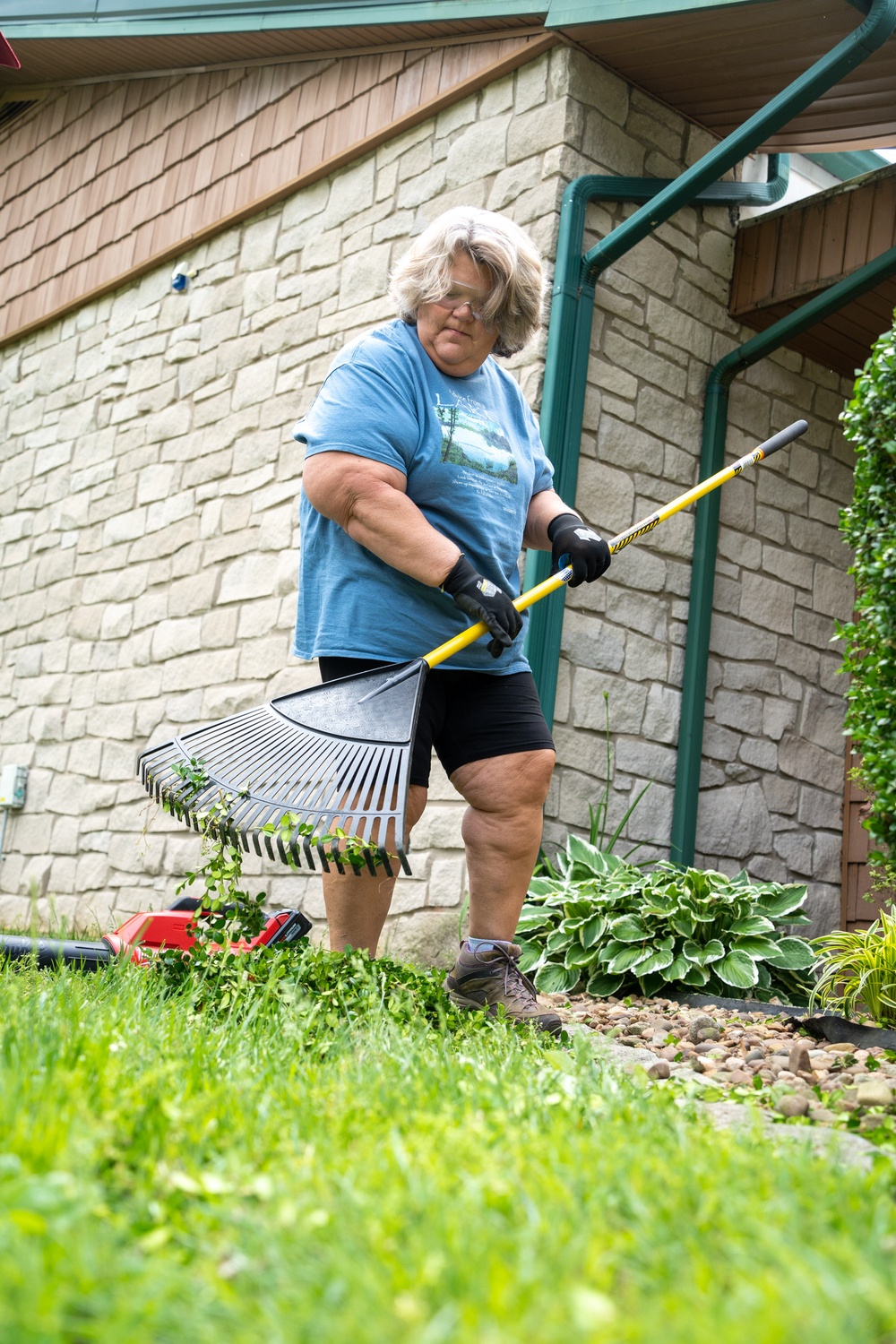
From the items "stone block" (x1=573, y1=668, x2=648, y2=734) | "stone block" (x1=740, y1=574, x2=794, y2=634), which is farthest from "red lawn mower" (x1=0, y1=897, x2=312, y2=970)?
"stone block" (x1=740, y1=574, x2=794, y2=634)

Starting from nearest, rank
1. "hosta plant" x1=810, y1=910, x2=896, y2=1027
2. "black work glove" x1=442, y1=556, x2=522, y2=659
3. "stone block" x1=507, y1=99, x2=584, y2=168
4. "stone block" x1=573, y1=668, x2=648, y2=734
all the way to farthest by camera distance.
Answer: "black work glove" x1=442, y1=556, x2=522, y2=659
"hosta plant" x1=810, y1=910, x2=896, y2=1027
"stone block" x1=573, y1=668, x2=648, y2=734
"stone block" x1=507, y1=99, x2=584, y2=168

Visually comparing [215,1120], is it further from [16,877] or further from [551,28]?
[16,877]

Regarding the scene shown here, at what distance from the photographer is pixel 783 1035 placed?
2896mm

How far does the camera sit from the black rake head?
2295 mm

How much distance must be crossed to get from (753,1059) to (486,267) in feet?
5.80

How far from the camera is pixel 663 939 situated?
3549 mm

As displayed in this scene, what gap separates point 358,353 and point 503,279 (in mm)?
357

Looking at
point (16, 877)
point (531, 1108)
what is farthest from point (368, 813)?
point (16, 877)

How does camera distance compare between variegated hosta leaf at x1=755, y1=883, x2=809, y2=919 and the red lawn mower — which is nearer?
the red lawn mower

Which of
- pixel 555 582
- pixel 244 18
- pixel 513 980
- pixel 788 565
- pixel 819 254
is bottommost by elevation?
pixel 513 980

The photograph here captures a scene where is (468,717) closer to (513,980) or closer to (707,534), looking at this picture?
(513,980)

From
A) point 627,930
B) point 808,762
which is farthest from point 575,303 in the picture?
point 627,930

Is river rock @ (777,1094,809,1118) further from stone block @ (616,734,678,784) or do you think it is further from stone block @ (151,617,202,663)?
stone block @ (151,617,202,663)

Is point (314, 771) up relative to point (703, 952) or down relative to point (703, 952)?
up
